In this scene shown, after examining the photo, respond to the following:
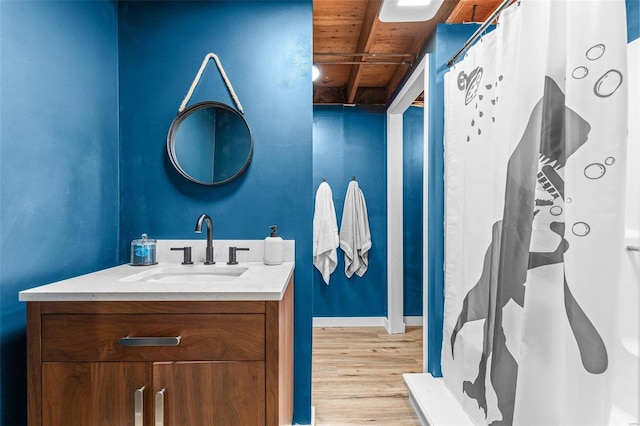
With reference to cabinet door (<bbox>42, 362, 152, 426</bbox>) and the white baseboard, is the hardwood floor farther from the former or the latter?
cabinet door (<bbox>42, 362, 152, 426</bbox>)

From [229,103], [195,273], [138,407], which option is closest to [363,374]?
[195,273]

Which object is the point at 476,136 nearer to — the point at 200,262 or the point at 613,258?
the point at 613,258

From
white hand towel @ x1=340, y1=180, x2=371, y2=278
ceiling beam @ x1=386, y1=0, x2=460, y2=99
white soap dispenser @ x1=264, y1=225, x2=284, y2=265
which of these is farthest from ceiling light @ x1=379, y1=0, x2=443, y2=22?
white hand towel @ x1=340, y1=180, x2=371, y2=278

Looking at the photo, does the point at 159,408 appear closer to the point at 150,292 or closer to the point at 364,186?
the point at 150,292

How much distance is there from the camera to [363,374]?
8.00 feet

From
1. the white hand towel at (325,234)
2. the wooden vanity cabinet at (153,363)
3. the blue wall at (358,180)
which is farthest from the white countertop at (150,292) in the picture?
the blue wall at (358,180)

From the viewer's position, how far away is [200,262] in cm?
173

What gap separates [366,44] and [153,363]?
226 cm

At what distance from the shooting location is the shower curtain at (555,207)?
37.0 inches

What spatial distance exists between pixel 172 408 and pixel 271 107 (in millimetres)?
1346

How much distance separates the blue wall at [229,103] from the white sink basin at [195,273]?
215 millimetres

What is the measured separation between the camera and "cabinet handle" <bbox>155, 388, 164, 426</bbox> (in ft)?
3.48

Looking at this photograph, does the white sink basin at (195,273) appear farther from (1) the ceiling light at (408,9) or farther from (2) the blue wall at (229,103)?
(1) the ceiling light at (408,9)

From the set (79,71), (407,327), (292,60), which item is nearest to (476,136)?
(292,60)
